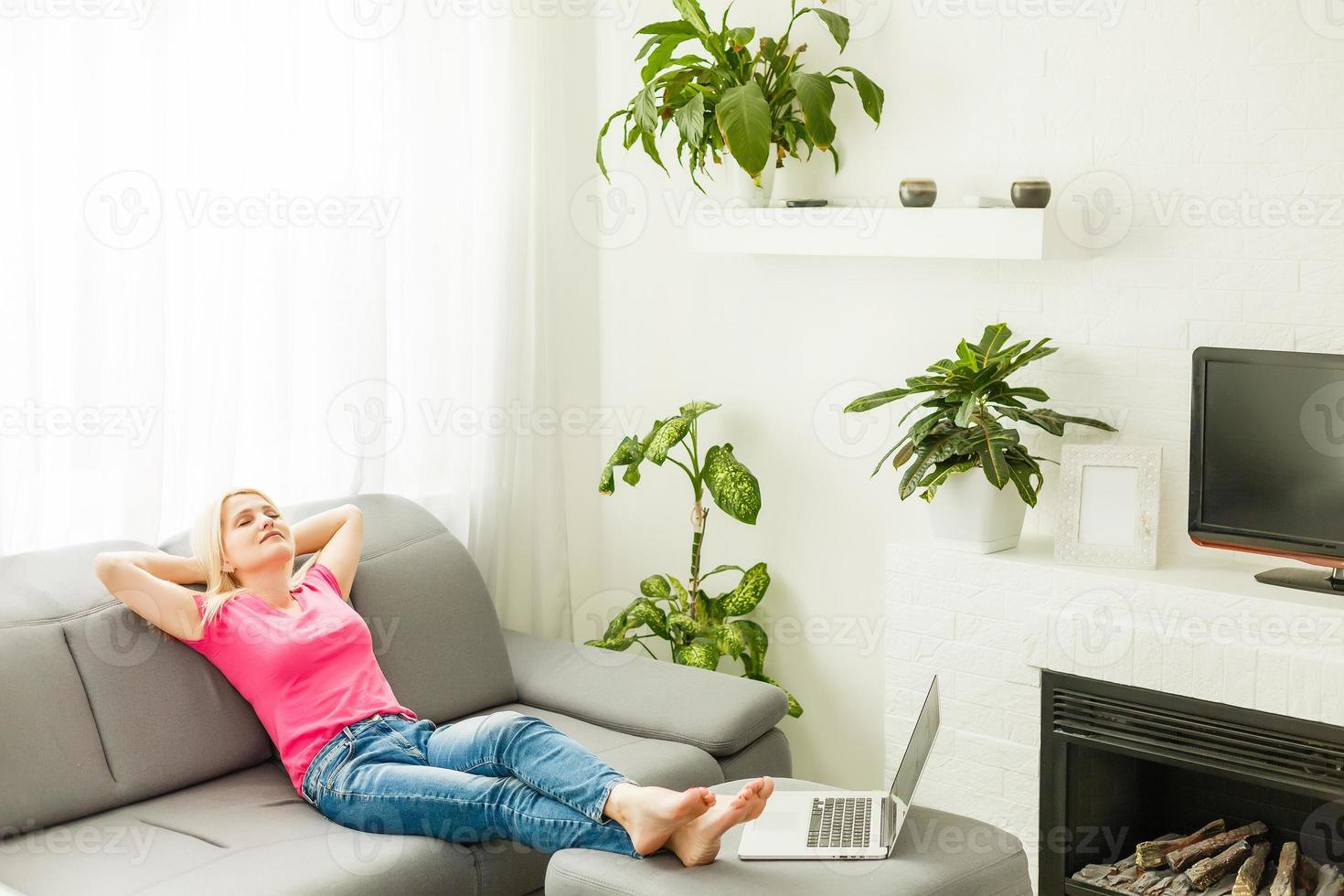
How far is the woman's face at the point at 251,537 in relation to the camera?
9.09 ft

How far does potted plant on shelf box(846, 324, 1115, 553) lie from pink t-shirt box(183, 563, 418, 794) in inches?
50.6

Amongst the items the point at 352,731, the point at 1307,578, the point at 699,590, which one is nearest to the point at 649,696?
the point at 699,590

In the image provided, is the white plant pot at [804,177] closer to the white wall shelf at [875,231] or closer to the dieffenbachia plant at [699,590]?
the white wall shelf at [875,231]

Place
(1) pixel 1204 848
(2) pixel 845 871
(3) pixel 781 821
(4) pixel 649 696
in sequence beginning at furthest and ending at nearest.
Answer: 1. (4) pixel 649 696
2. (1) pixel 1204 848
3. (3) pixel 781 821
4. (2) pixel 845 871

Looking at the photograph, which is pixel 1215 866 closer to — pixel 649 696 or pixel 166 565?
pixel 649 696

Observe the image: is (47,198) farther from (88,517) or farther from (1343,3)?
(1343,3)

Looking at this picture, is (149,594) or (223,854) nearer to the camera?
(223,854)

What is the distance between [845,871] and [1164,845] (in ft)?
3.38

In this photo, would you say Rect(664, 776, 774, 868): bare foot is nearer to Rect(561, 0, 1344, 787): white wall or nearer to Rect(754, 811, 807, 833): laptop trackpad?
Rect(754, 811, 807, 833): laptop trackpad

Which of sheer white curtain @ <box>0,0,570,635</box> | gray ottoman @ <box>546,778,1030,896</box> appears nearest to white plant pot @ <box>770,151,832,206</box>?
sheer white curtain @ <box>0,0,570,635</box>

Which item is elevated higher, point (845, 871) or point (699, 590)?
point (699, 590)

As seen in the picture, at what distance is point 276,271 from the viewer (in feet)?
10.6

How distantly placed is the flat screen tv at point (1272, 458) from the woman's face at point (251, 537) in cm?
197

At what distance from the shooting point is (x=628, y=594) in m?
4.13
